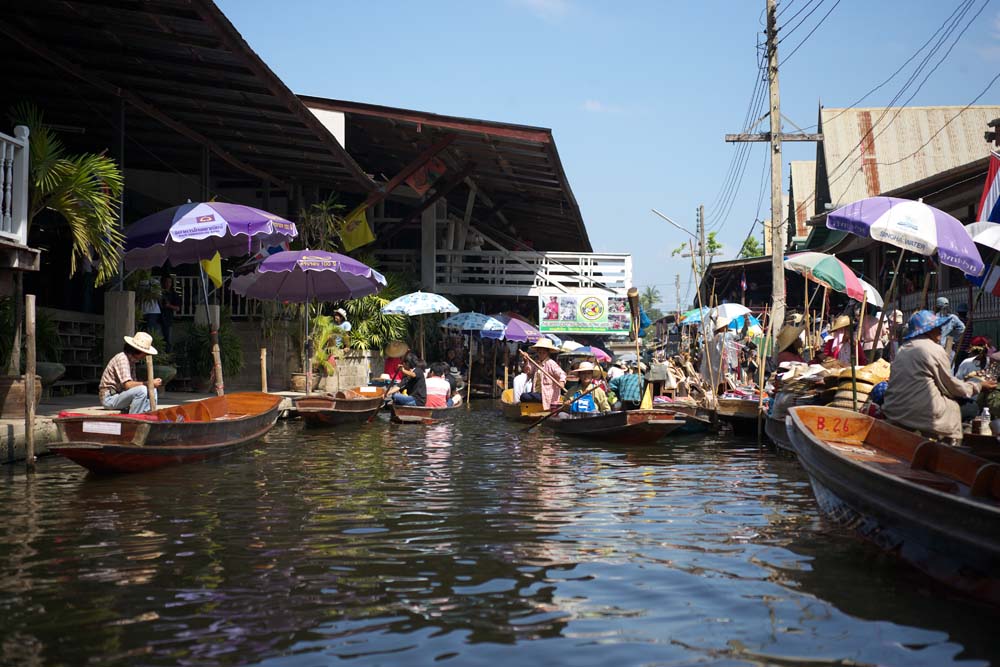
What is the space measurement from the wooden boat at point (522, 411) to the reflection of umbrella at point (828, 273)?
486cm

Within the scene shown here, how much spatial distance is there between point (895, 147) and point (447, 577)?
81.2ft

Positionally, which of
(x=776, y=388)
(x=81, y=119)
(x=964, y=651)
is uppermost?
(x=81, y=119)

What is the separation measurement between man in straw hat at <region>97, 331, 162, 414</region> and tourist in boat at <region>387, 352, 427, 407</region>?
683 centimetres

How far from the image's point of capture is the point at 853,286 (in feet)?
48.0

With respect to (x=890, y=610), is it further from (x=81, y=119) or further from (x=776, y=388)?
(x=81, y=119)

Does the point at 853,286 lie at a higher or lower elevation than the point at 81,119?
lower

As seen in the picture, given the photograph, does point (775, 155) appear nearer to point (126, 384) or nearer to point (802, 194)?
point (126, 384)

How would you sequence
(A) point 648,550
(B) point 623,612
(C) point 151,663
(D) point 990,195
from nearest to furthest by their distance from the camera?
1. (C) point 151,663
2. (B) point 623,612
3. (A) point 648,550
4. (D) point 990,195

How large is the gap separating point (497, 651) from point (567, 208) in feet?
79.6

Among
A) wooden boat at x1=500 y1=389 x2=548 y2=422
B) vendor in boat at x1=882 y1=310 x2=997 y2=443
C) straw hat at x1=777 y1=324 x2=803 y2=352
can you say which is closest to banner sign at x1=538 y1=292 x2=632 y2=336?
wooden boat at x1=500 y1=389 x2=548 y2=422

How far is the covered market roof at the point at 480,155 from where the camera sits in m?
20.6

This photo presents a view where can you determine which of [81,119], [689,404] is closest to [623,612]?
[689,404]

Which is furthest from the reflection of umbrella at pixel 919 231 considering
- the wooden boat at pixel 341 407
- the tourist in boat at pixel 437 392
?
the tourist in boat at pixel 437 392

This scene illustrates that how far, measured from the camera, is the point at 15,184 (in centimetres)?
1012
